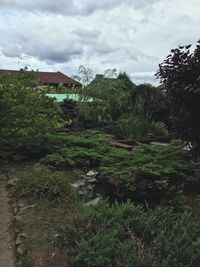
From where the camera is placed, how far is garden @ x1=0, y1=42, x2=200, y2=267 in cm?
442

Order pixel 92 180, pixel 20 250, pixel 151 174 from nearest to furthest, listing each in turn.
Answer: pixel 20 250, pixel 151 174, pixel 92 180

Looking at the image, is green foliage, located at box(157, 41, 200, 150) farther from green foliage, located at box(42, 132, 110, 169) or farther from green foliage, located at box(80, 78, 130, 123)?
green foliage, located at box(80, 78, 130, 123)

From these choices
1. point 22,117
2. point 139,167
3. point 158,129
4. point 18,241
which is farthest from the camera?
point 158,129

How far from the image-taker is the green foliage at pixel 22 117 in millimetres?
10203

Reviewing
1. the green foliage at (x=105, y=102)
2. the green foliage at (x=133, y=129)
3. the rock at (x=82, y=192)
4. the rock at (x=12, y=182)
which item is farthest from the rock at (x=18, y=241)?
the green foliage at (x=105, y=102)

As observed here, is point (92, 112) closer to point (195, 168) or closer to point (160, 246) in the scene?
point (195, 168)

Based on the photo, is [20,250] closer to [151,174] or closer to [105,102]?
[151,174]

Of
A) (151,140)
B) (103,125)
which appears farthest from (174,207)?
(103,125)

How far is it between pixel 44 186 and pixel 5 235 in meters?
1.46

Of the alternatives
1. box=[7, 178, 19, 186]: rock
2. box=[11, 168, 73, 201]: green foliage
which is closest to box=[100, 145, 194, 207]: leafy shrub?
box=[11, 168, 73, 201]: green foliage

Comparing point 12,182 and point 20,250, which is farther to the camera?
point 12,182

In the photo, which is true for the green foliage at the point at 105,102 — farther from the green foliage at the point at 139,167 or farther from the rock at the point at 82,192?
the rock at the point at 82,192

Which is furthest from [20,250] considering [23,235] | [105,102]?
[105,102]

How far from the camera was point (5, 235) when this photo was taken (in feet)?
18.9
